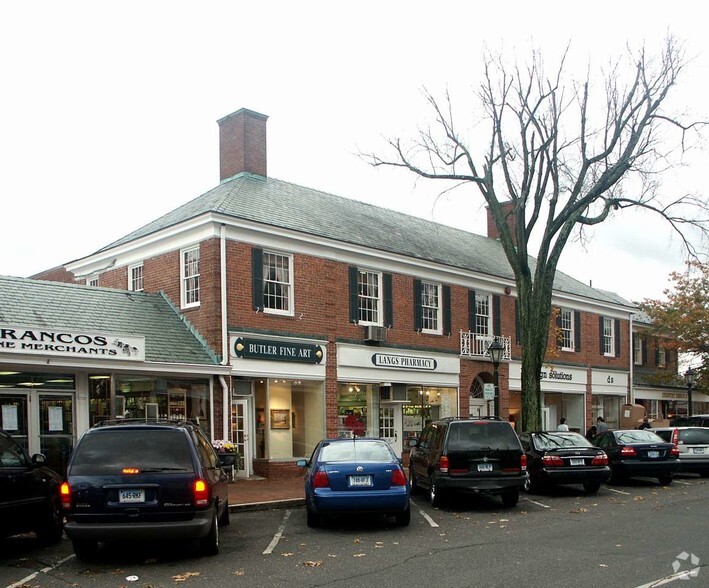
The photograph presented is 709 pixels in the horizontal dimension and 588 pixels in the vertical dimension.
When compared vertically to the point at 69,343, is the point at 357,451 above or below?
below

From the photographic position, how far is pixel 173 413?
19.1 meters

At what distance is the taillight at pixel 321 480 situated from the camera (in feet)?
39.7

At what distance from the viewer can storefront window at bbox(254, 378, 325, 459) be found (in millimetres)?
21078

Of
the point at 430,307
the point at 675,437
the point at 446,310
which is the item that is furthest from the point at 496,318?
the point at 675,437

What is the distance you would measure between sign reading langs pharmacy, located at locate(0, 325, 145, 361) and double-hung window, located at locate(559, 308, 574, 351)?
1993 centimetres

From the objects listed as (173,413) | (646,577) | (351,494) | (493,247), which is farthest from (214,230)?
(493,247)

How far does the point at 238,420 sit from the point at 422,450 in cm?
579

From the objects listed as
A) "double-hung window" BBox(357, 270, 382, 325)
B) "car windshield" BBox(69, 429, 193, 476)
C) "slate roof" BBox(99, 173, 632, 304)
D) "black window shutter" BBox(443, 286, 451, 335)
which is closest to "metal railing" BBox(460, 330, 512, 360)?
"black window shutter" BBox(443, 286, 451, 335)

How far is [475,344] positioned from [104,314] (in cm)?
1293

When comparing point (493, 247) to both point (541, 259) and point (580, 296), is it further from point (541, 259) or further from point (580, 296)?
point (541, 259)

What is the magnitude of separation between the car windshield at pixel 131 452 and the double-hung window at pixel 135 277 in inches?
537

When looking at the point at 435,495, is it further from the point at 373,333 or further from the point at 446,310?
the point at 446,310

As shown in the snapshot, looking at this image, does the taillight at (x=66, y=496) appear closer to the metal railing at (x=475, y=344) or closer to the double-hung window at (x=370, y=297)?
the double-hung window at (x=370, y=297)

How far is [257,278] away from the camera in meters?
20.5
